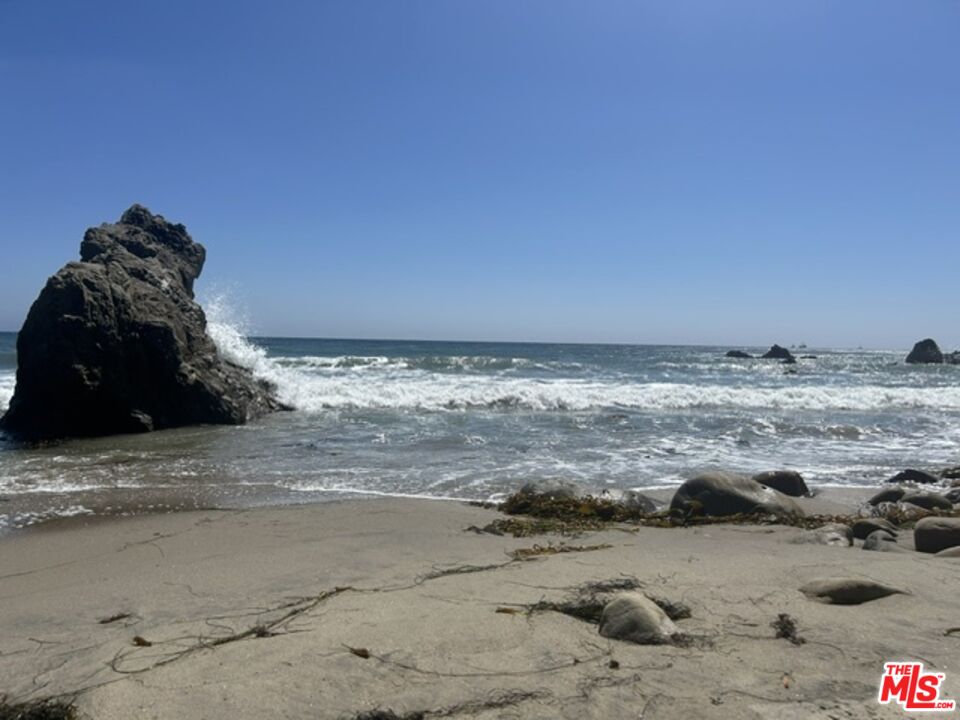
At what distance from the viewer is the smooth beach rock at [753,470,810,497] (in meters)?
8.50

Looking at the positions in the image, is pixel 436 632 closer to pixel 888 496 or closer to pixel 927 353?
pixel 888 496

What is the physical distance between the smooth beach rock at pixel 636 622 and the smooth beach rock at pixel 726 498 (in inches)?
158

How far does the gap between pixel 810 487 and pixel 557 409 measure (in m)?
10.2

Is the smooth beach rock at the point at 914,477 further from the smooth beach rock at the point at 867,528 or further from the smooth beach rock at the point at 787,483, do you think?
the smooth beach rock at the point at 867,528

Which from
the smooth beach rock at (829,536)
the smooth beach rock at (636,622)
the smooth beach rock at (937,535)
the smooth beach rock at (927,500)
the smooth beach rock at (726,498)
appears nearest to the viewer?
the smooth beach rock at (636,622)

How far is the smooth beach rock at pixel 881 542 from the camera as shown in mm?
5562

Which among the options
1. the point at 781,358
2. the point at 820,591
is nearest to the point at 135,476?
the point at 820,591

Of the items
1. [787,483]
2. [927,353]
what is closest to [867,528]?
[787,483]

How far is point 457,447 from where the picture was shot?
11.6m

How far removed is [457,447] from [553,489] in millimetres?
4297

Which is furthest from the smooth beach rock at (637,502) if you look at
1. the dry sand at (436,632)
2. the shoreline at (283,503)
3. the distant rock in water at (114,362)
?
the distant rock in water at (114,362)

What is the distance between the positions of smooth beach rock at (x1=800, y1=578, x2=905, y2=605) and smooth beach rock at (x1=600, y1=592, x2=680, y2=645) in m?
1.13

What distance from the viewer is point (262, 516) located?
6727mm

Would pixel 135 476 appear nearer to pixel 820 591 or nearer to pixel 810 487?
pixel 820 591
